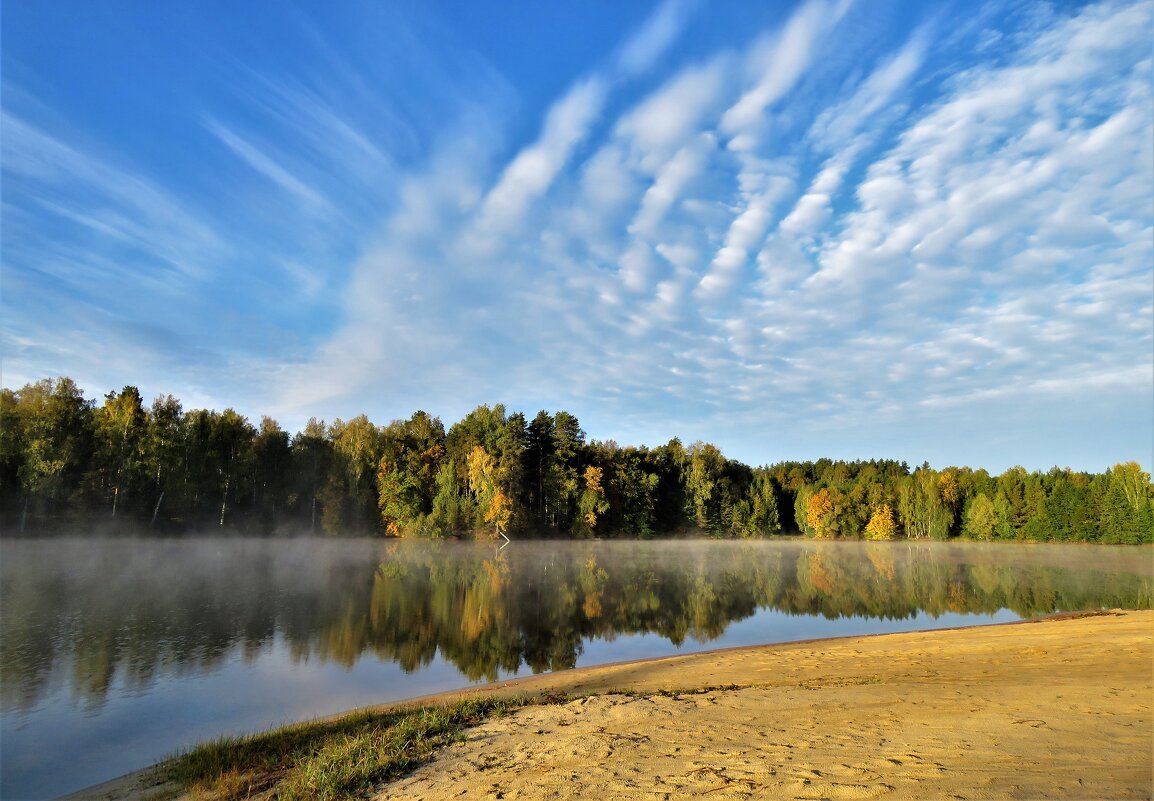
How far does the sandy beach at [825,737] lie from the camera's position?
640 centimetres

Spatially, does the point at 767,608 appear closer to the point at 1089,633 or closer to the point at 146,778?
the point at 1089,633

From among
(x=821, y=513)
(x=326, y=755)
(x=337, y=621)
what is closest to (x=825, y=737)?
(x=326, y=755)

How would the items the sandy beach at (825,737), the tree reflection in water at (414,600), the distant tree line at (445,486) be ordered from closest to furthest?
the sandy beach at (825,737), the tree reflection in water at (414,600), the distant tree line at (445,486)

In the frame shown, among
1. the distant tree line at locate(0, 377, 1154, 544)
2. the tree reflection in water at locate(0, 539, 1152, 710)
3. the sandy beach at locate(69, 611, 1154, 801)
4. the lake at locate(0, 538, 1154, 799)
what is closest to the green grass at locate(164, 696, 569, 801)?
the sandy beach at locate(69, 611, 1154, 801)

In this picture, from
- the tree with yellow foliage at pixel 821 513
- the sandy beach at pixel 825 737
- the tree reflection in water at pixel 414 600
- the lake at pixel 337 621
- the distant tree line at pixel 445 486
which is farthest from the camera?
the tree with yellow foliage at pixel 821 513

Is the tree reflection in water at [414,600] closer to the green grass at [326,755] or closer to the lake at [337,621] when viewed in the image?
the lake at [337,621]

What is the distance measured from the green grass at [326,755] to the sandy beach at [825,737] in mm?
457

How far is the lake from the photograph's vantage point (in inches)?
516

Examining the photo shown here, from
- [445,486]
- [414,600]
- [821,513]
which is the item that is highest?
[445,486]

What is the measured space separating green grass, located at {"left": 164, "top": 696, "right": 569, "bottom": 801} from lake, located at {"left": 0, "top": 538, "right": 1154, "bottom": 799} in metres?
2.46

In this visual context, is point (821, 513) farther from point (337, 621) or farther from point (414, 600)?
point (337, 621)

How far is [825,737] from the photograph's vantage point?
328 inches

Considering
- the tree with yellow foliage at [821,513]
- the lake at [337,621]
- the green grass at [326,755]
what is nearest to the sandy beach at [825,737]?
the green grass at [326,755]

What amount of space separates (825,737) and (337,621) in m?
21.2
